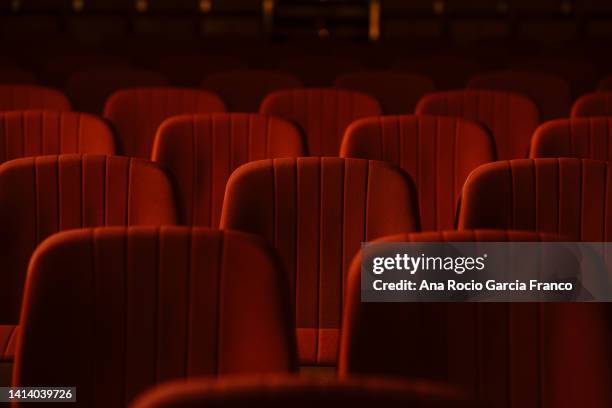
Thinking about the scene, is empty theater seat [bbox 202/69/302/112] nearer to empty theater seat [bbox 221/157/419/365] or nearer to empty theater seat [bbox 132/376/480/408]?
empty theater seat [bbox 221/157/419/365]

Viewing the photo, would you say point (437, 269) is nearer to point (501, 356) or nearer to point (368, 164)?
point (501, 356)

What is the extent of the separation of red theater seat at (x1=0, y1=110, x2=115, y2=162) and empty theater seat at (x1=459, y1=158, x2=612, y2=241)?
1207 mm

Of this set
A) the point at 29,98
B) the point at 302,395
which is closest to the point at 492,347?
the point at 302,395

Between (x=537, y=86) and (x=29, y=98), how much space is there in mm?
2161

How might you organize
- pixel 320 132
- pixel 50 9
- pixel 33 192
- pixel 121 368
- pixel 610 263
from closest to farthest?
pixel 121 368
pixel 610 263
pixel 33 192
pixel 320 132
pixel 50 9

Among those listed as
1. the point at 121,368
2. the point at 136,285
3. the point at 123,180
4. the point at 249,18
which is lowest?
the point at 121,368

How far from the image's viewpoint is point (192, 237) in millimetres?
1666

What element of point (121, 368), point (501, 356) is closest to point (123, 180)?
point (121, 368)

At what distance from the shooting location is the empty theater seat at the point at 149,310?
5.33ft

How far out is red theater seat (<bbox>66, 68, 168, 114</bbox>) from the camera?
170 inches

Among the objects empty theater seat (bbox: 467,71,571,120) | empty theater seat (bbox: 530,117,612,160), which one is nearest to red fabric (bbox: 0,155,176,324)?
empty theater seat (bbox: 530,117,612,160)

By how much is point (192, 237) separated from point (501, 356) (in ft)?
1.82

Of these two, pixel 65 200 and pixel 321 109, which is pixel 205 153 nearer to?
pixel 65 200

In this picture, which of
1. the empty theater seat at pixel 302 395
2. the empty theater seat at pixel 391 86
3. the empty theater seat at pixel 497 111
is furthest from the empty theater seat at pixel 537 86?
the empty theater seat at pixel 302 395
